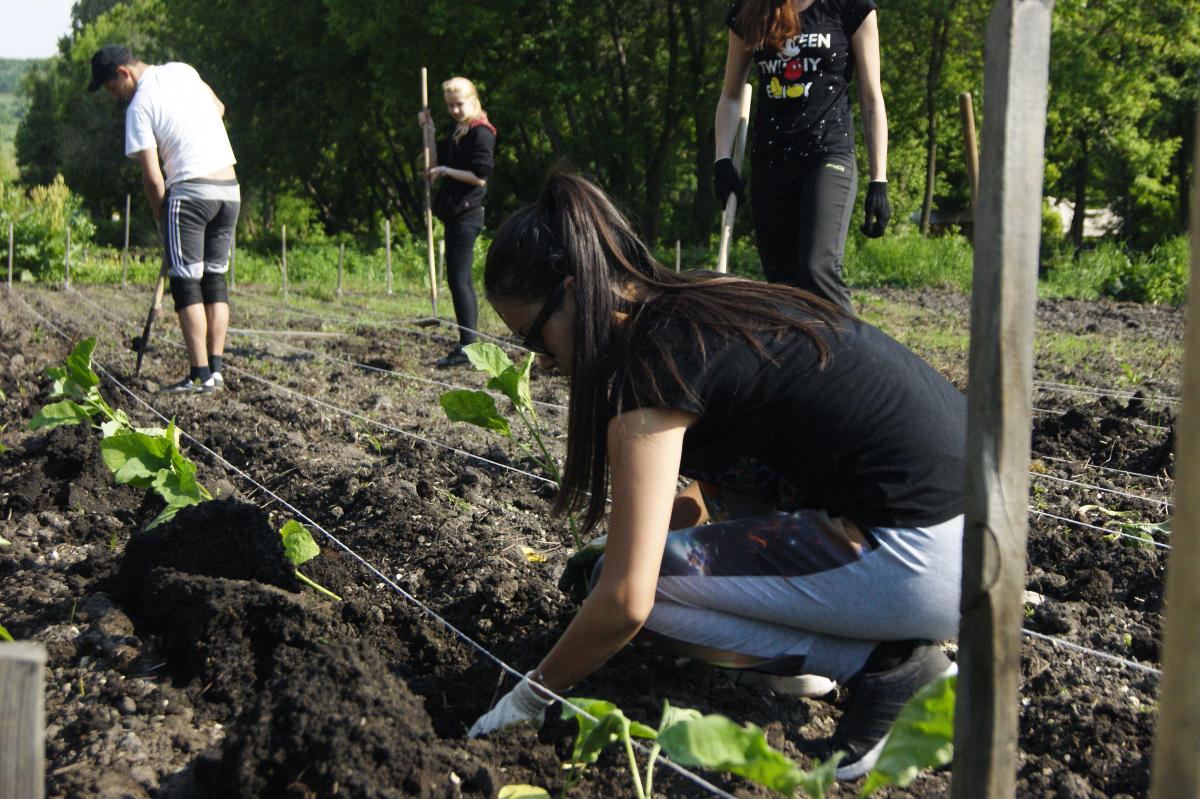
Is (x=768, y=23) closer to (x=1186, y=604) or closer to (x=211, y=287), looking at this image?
(x=1186, y=604)

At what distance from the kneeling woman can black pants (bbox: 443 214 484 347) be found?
4.57 meters

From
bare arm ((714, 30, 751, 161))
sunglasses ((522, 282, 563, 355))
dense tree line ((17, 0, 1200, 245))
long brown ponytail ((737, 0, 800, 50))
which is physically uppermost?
dense tree line ((17, 0, 1200, 245))

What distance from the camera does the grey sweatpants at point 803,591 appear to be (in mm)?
2037

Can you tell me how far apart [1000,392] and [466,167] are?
5853 millimetres

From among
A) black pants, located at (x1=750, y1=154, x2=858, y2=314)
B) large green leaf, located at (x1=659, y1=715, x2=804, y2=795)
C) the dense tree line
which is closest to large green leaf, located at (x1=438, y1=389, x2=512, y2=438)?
black pants, located at (x1=750, y1=154, x2=858, y2=314)

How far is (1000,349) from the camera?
1286 millimetres

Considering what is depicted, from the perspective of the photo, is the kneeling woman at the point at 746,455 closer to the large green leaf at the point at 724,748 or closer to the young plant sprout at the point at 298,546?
the large green leaf at the point at 724,748

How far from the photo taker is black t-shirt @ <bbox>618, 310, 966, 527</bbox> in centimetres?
196

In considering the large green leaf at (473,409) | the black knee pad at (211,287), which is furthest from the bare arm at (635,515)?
the black knee pad at (211,287)

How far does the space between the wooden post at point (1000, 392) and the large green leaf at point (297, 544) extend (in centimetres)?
185

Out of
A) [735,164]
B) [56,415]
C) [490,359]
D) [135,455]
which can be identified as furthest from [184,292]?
[490,359]

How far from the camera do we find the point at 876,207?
148 inches

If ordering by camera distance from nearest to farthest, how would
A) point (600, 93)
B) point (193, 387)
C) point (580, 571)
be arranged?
point (580, 571) < point (193, 387) < point (600, 93)

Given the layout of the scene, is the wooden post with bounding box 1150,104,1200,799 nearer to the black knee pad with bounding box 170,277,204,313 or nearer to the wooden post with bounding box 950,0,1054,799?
the wooden post with bounding box 950,0,1054,799
